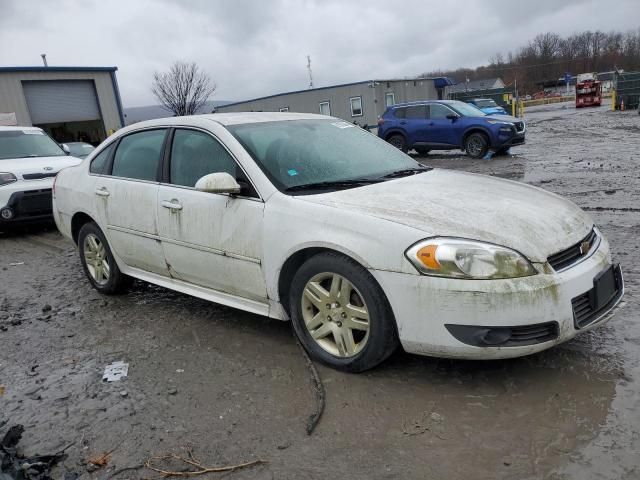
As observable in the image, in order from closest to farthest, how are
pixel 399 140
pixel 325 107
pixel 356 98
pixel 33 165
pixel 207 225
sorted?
1. pixel 207 225
2. pixel 33 165
3. pixel 399 140
4. pixel 356 98
5. pixel 325 107

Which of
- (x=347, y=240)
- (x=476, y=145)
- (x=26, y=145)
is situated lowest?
(x=476, y=145)

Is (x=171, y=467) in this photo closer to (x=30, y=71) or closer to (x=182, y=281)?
(x=182, y=281)

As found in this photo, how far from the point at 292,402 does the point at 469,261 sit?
1.24 meters

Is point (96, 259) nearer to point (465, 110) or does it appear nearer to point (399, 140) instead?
point (465, 110)

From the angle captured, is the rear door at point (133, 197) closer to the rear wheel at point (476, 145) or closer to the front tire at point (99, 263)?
the front tire at point (99, 263)

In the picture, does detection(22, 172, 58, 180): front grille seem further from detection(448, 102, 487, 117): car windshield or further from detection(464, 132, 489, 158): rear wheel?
detection(448, 102, 487, 117): car windshield

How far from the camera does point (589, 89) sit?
122ft

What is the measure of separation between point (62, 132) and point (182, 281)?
2796 centimetres

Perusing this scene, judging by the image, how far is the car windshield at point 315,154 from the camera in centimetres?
360

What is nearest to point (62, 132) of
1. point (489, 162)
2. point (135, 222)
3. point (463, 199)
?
point (489, 162)

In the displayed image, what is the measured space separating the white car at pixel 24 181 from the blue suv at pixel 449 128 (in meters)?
10.5

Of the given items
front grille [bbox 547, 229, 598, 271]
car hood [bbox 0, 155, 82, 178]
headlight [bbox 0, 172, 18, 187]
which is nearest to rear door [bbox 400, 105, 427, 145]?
car hood [bbox 0, 155, 82, 178]

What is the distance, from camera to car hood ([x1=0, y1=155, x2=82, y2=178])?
830 cm

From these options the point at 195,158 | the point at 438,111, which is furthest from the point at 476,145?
the point at 195,158
